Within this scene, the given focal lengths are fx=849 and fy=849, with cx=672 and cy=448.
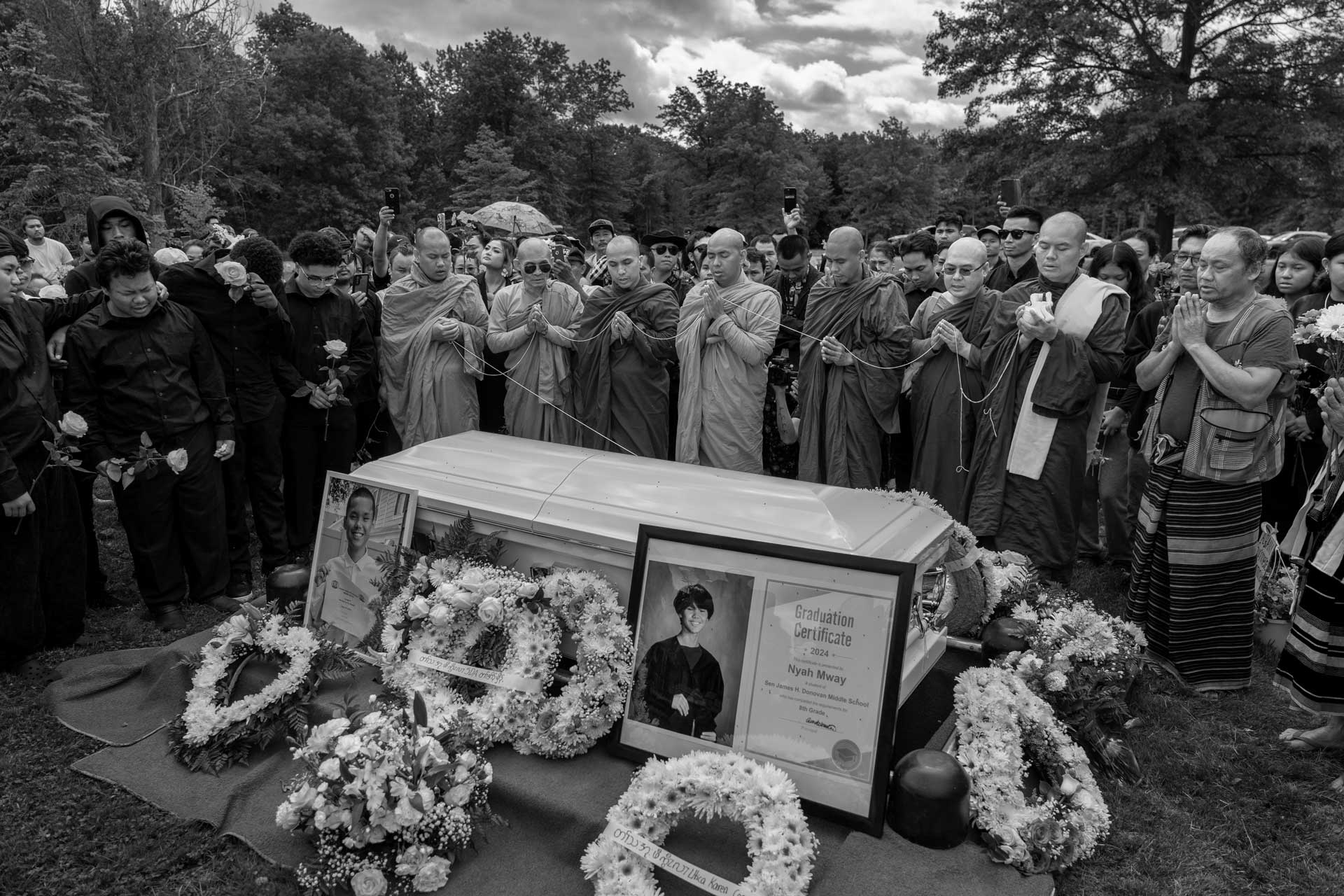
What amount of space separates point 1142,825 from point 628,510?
218 cm

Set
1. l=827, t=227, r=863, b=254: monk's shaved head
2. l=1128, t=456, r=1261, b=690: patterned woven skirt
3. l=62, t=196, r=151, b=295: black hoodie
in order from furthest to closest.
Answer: l=827, t=227, r=863, b=254: monk's shaved head
l=62, t=196, r=151, b=295: black hoodie
l=1128, t=456, r=1261, b=690: patterned woven skirt

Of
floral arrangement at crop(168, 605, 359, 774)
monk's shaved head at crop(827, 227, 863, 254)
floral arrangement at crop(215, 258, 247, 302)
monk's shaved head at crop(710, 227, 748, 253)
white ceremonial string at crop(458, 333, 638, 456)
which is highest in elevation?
monk's shaved head at crop(827, 227, 863, 254)

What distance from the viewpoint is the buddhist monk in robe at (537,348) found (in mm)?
5582

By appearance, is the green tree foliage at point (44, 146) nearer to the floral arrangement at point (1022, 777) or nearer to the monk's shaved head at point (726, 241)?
the monk's shaved head at point (726, 241)

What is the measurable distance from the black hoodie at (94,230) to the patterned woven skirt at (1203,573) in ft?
18.7

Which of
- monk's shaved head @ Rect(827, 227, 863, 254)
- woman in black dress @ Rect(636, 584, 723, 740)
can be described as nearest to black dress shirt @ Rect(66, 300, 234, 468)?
woman in black dress @ Rect(636, 584, 723, 740)

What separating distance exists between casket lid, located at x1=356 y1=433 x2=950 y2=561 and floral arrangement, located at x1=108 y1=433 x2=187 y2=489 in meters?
1.01

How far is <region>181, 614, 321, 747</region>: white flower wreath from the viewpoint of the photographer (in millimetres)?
3336

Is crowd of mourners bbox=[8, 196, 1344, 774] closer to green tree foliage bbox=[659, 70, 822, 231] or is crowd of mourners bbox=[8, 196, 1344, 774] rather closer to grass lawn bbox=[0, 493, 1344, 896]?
grass lawn bbox=[0, 493, 1344, 896]

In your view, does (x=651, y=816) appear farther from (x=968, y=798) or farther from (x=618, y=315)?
(x=618, y=315)

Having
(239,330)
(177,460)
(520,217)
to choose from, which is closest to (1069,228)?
(239,330)

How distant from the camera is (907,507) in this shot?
3514 millimetres

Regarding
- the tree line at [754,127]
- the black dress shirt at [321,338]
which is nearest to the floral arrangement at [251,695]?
the black dress shirt at [321,338]

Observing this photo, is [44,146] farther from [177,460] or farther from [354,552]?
[354,552]
